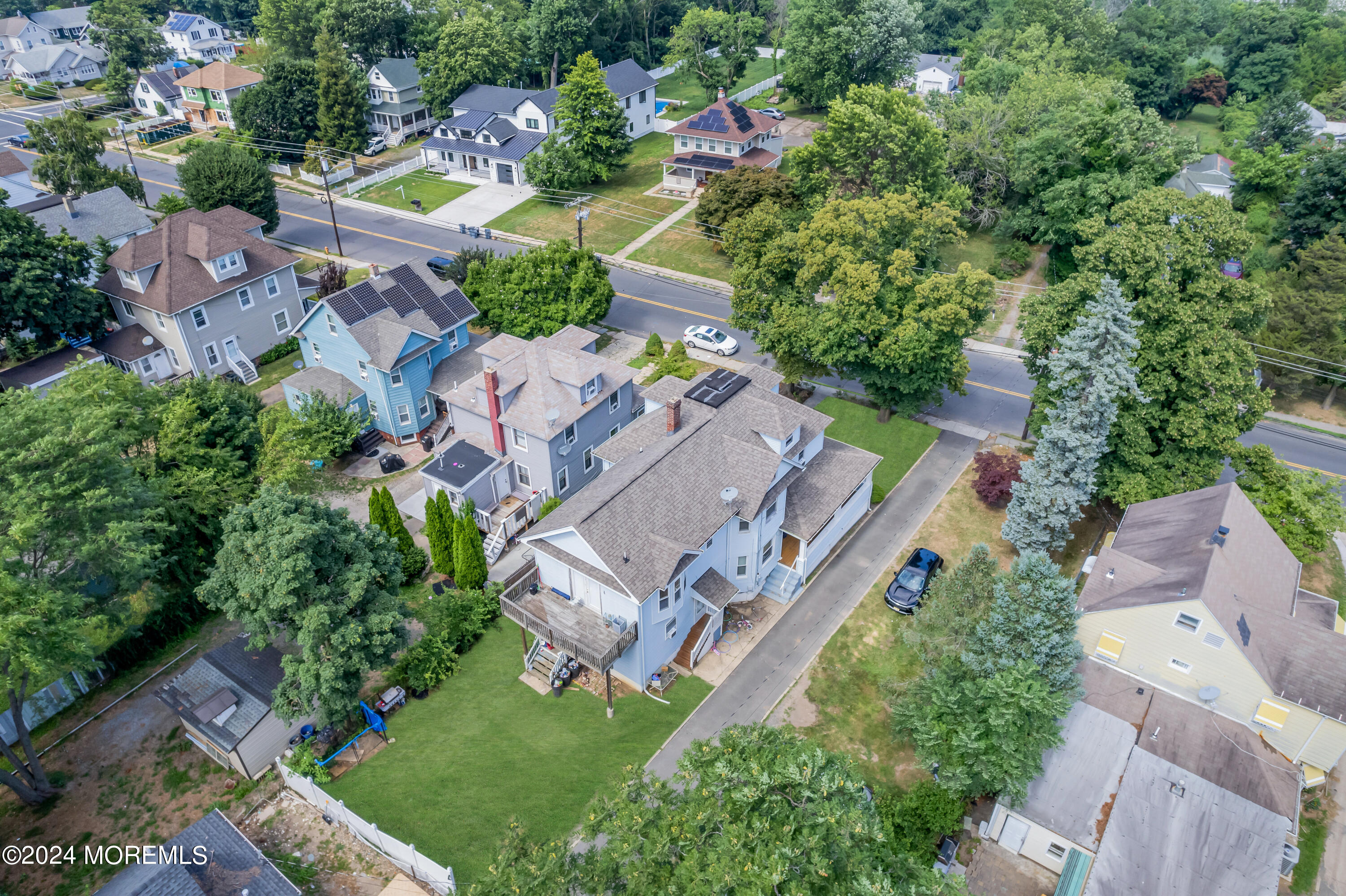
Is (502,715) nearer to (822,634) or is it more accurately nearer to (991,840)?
(822,634)

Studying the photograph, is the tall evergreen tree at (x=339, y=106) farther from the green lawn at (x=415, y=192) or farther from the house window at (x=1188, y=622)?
the house window at (x=1188, y=622)

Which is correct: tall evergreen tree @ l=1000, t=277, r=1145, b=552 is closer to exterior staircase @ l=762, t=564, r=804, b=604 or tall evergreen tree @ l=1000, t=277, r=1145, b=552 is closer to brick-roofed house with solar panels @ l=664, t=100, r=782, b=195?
exterior staircase @ l=762, t=564, r=804, b=604

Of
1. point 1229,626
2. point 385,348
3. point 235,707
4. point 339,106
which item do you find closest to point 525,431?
point 385,348

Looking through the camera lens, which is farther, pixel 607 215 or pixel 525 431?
pixel 607 215

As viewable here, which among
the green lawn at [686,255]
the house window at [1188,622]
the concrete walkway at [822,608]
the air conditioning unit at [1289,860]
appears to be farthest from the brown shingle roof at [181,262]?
the air conditioning unit at [1289,860]

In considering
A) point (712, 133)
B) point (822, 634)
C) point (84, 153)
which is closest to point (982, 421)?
point (822, 634)

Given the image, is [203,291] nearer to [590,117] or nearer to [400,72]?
[590,117]
